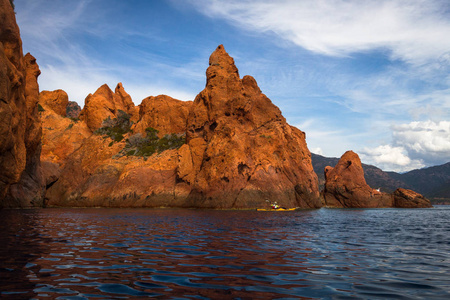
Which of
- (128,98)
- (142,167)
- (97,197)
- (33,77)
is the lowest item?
(97,197)

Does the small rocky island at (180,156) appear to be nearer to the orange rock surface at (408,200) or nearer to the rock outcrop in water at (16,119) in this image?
the rock outcrop in water at (16,119)

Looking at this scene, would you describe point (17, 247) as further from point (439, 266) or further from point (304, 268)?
point (439, 266)

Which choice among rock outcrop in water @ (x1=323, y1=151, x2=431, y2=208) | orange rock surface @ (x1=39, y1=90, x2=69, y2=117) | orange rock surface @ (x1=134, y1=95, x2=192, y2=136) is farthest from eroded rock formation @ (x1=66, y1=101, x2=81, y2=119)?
rock outcrop in water @ (x1=323, y1=151, x2=431, y2=208)

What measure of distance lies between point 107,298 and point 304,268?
249 inches

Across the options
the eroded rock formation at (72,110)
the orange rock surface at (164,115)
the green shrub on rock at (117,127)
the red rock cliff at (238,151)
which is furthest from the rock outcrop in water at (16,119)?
the eroded rock formation at (72,110)

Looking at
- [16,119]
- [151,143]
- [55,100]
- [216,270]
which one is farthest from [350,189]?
[216,270]

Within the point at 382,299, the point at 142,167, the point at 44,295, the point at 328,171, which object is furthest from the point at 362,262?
the point at 328,171

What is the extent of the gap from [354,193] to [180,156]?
177 feet

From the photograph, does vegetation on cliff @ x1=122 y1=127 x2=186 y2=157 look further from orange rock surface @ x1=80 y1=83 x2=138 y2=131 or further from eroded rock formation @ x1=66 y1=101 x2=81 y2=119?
eroded rock formation @ x1=66 y1=101 x2=81 y2=119

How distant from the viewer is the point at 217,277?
9.16 meters

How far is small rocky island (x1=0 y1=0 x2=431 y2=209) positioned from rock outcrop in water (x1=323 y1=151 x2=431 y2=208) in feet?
1.02

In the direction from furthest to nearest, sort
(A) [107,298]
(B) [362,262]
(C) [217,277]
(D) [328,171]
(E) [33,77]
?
(D) [328,171] < (E) [33,77] < (B) [362,262] < (C) [217,277] < (A) [107,298]

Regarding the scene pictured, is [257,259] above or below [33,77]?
below

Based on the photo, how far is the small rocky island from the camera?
62.6m
